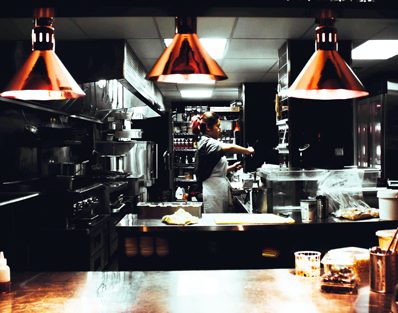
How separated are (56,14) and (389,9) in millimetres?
1496

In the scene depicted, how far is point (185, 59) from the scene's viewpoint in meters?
2.00

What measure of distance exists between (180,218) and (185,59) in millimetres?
1833

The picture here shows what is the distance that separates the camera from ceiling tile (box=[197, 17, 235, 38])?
5.04 m

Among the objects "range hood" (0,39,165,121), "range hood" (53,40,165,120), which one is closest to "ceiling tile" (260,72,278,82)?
"range hood" (0,39,165,121)

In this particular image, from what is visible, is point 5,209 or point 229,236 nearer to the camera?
point 229,236

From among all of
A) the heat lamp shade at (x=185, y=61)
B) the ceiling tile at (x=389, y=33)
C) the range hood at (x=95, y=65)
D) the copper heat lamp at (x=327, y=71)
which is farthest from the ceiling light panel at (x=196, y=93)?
the heat lamp shade at (x=185, y=61)

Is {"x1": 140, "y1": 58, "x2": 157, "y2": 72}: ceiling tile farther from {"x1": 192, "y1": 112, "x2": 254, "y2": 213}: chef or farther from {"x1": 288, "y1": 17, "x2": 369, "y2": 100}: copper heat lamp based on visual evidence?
{"x1": 288, "y1": 17, "x2": 369, "y2": 100}: copper heat lamp

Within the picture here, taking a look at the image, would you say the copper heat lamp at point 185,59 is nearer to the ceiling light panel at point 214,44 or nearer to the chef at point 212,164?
the chef at point 212,164

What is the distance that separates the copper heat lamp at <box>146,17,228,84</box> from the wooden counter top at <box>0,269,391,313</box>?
959 mm

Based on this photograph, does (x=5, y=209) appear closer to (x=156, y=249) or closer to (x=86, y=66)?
(x=156, y=249)

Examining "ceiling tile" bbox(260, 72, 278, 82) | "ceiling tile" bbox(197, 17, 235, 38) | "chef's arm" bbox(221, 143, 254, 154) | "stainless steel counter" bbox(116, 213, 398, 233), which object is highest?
"ceiling tile" bbox(260, 72, 278, 82)

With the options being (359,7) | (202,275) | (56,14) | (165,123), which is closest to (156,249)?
(202,275)

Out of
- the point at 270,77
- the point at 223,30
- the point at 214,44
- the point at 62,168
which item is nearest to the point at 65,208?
the point at 62,168

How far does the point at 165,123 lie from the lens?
38.5ft
